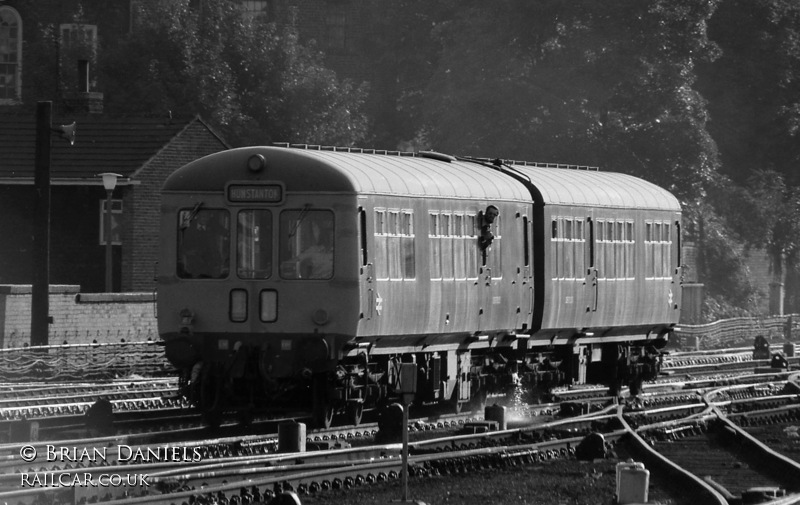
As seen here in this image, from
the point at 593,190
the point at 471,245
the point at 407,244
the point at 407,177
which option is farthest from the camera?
the point at 593,190

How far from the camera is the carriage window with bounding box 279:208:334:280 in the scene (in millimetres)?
16609

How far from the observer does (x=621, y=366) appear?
77.3ft

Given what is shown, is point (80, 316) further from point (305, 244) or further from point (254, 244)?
point (305, 244)

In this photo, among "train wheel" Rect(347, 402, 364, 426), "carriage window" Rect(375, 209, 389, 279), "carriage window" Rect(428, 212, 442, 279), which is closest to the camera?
"carriage window" Rect(375, 209, 389, 279)

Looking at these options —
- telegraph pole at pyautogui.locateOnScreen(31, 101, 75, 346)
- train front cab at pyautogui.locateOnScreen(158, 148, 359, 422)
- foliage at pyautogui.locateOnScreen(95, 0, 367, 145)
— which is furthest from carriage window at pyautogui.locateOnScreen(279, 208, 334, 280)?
foliage at pyautogui.locateOnScreen(95, 0, 367, 145)

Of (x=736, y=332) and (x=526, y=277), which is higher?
(x=526, y=277)

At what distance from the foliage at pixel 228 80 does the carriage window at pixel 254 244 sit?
93.2ft

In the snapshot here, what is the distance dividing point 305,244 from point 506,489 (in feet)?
14.0

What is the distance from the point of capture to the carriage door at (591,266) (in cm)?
2188

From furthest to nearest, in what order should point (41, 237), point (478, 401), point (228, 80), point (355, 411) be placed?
point (228, 80) → point (41, 237) → point (478, 401) → point (355, 411)

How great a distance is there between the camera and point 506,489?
13.5m

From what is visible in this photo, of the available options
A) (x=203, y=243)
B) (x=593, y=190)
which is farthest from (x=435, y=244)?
(x=593, y=190)

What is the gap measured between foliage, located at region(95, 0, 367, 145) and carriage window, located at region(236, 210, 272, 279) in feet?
93.2

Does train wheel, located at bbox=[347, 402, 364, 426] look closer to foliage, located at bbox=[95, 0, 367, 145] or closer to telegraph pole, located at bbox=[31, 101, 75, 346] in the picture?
telegraph pole, located at bbox=[31, 101, 75, 346]
